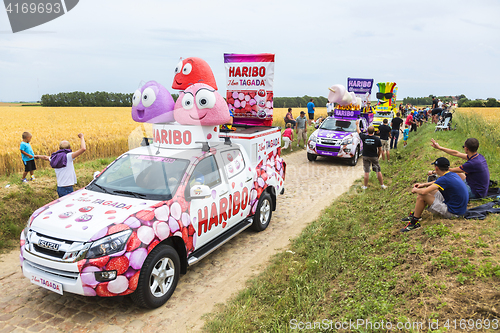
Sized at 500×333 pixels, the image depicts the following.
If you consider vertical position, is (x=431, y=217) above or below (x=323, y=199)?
above

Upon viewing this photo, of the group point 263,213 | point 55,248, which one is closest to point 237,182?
point 263,213

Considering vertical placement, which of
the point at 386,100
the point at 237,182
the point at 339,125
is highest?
the point at 386,100

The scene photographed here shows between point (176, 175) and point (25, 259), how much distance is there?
214 centimetres

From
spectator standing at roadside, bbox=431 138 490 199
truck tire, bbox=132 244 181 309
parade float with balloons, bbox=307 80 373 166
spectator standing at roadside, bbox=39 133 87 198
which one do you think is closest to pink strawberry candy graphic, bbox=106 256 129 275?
truck tire, bbox=132 244 181 309

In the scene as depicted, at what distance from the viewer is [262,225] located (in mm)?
6625

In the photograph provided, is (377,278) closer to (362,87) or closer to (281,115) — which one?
(362,87)

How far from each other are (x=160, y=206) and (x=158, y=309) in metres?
1.35

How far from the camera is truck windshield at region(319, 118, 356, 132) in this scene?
13.4 meters

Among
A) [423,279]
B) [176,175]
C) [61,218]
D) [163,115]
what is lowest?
[423,279]

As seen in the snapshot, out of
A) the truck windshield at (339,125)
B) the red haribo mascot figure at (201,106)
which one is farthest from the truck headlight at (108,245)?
the truck windshield at (339,125)

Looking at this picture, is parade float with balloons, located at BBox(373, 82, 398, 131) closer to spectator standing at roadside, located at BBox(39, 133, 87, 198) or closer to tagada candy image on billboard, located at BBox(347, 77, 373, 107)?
tagada candy image on billboard, located at BBox(347, 77, 373, 107)

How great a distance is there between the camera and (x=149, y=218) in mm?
3906

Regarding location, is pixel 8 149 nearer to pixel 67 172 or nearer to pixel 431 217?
pixel 67 172

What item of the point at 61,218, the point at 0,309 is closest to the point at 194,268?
the point at 61,218
